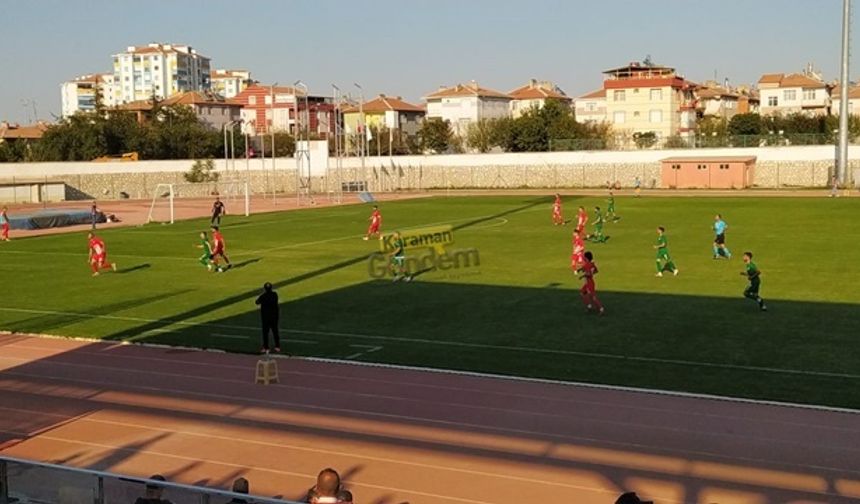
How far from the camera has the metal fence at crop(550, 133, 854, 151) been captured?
80.4m

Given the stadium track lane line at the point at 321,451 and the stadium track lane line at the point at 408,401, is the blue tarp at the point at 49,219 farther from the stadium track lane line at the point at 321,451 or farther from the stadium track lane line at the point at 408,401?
the stadium track lane line at the point at 321,451

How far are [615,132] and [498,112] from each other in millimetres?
29104

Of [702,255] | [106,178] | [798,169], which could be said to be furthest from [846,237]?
[106,178]

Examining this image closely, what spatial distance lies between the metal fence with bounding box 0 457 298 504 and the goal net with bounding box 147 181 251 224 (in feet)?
155

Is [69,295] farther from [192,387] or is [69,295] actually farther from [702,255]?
[702,255]

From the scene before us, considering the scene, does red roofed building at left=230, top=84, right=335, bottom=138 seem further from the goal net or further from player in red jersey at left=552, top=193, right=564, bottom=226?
player in red jersey at left=552, top=193, right=564, bottom=226

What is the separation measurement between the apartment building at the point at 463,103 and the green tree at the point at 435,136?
2024 cm

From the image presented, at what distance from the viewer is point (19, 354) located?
19109 millimetres

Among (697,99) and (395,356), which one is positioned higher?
(697,99)

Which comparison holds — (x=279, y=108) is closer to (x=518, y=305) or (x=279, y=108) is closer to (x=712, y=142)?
(x=712, y=142)

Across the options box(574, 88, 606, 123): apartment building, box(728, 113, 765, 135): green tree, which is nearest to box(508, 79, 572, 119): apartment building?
box(574, 88, 606, 123): apartment building

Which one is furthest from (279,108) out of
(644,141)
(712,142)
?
(712,142)

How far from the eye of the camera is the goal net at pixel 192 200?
6040 cm

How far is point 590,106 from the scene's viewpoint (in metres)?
140
